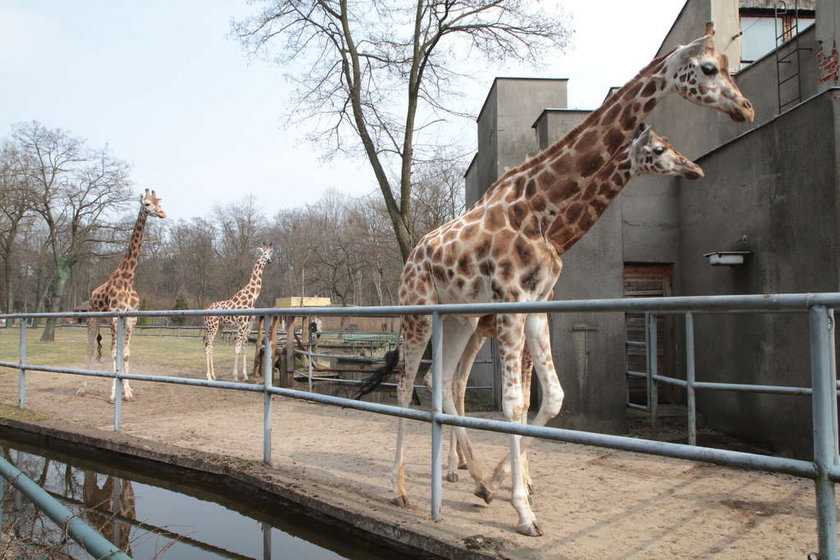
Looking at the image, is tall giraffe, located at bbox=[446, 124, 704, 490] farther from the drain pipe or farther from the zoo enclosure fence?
the drain pipe

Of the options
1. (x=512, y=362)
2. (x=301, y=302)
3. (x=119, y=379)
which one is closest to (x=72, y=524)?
(x=512, y=362)

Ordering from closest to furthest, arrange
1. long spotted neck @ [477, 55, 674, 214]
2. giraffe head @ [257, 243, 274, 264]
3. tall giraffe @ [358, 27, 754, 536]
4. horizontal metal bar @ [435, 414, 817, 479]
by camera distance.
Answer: horizontal metal bar @ [435, 414, 817, 479] → tall giraffe @ [358, 27, 754, 536] → long spotted neck @ [477, 55, 674, 214] → giraffe head @ [257, 243, 274, 264]

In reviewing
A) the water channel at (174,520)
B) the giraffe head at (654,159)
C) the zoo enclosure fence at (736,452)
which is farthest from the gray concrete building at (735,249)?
the water channel at (174,520)

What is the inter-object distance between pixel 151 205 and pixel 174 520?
7842 mm

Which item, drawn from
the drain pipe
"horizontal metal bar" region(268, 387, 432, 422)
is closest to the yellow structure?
"horizontal metal bar" region(268, 387, 432, 422)

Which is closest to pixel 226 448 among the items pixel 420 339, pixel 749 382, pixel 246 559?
pixel 246 559

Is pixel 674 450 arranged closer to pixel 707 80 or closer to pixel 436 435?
pixel 436 435

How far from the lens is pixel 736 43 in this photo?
13109 mm

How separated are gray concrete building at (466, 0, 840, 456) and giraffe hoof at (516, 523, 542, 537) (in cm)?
395

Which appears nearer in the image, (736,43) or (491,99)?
(491,99)

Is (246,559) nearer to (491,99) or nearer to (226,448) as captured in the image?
(226,448)

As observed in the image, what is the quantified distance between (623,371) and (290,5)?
40.0 ft

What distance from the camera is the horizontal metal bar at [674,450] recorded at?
2062 millimetres

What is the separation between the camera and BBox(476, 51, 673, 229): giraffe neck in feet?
12.9
